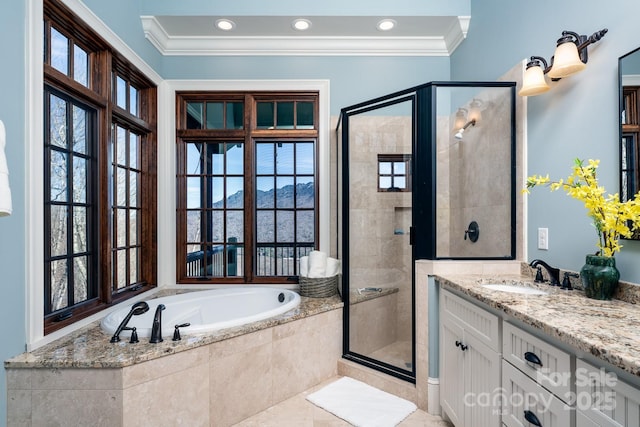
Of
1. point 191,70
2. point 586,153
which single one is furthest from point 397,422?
point 191,70

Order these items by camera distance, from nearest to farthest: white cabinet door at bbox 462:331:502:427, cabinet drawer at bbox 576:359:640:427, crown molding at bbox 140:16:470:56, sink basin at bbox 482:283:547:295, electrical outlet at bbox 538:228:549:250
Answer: cabinet drawer at bbox 576:359:640:427 → white cabinet door at bbox 462:331:502:427 → sink basin at bbox 482:283:547:295 → electrical outlet at bbox 538:228:549:250 → crown molding at bbox 140:16:470:56

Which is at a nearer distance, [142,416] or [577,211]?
[142,416]

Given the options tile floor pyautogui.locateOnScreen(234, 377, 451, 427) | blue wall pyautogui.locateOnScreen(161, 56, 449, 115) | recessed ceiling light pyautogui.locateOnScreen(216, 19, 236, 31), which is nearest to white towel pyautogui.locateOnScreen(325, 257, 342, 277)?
tile floor pyautogui.locateOnScreen(234, 377, 451, 427)

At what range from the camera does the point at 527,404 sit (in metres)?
1.20

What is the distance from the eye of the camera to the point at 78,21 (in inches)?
75.4

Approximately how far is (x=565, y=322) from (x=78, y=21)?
9.22 ft

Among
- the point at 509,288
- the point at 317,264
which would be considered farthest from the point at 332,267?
the point at 509,288

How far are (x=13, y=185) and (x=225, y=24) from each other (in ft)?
6.63

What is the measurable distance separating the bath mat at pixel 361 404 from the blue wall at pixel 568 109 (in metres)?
1.27

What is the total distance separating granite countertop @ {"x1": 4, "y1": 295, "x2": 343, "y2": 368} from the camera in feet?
4.81

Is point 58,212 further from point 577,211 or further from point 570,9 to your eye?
point 570,9

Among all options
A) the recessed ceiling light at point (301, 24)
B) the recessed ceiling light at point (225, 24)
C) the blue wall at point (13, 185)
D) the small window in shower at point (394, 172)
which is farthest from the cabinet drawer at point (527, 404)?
the recessed ceiling light at point (225, 24)

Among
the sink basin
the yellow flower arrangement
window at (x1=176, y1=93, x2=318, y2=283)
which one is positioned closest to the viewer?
the yellow flower arrangement

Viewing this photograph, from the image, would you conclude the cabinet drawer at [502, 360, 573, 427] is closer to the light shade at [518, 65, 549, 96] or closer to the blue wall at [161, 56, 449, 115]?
the light shade at [518, 65, 549, 96]
